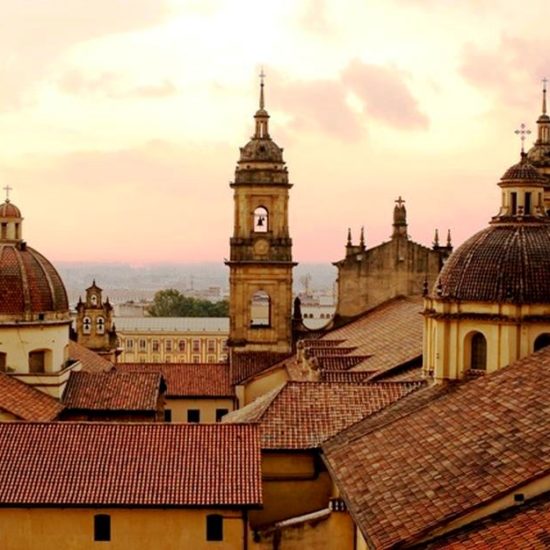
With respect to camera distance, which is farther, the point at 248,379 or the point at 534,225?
the point at 248,379

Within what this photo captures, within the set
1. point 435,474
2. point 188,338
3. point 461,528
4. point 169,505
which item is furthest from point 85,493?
point 188,338

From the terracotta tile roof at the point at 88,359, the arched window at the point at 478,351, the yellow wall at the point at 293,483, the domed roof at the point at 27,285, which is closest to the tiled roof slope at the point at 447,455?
the yellow wall at the point at 293,483

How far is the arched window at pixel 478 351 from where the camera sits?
31.6 meters

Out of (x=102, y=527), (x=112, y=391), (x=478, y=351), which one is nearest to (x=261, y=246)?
(x=112, y=391)

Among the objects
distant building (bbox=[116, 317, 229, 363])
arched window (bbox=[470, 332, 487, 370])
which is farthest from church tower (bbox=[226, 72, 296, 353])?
distant building (bbox=[116, 317, 229, 363])

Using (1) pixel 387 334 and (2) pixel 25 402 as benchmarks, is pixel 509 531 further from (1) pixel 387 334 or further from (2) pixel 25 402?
(1) pixel 387 334

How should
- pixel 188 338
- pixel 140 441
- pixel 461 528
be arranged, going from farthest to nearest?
1. pixel 188 338
2. pixel 140 441
3. pixel 461 528

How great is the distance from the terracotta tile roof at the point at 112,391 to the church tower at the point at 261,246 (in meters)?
11.0

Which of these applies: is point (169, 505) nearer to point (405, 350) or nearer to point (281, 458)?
point (281, 458)

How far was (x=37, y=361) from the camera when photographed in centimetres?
4284

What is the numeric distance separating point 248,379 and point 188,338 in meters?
68.0

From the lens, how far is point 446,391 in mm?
30531

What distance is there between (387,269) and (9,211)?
20.2 meters

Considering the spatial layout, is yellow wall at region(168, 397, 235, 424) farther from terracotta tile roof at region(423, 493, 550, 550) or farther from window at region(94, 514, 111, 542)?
terracotta tile roof at region(423, 493, 550, 550)
